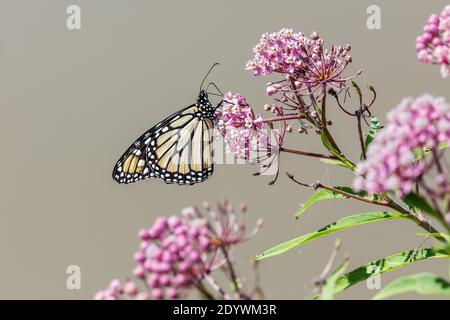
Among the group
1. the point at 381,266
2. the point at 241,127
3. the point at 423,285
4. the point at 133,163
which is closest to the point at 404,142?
the point at 423,285

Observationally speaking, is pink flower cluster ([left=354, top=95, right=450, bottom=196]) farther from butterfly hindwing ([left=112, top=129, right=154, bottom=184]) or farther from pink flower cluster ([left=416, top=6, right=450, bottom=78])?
butterfly hindwing ([left=112, top=129, right=154, bottom=184])

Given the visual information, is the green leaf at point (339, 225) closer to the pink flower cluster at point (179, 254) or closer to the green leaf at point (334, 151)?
the green leaf at point (334, 151)

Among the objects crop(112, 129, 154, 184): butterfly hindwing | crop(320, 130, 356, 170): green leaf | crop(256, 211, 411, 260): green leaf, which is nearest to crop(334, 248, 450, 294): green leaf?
crop(256, 211, 411, 260): green leaf

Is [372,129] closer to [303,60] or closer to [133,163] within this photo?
[303,60]

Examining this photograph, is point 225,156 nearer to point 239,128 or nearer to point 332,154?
point 239,128

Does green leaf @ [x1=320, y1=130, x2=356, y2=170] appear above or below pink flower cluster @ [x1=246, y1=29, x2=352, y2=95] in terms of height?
below
